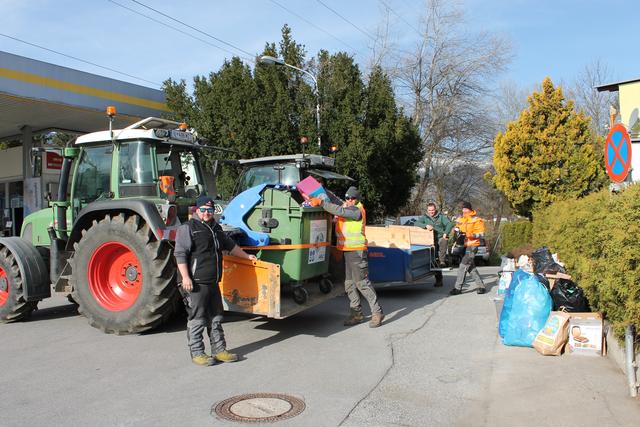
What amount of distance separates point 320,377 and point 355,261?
2.39 m

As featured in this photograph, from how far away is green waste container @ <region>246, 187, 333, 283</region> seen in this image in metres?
6.80

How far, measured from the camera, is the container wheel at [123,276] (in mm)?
6605

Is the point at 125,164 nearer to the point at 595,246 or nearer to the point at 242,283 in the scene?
the point at 242,283

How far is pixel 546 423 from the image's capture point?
4.09m

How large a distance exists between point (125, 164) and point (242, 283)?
8.08 ft

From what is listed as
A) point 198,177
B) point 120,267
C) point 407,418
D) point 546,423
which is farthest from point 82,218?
point 546,423

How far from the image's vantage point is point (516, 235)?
64.7ft

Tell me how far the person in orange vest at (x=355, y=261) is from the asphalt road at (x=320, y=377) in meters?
0.21

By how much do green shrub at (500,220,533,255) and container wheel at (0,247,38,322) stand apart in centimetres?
1552

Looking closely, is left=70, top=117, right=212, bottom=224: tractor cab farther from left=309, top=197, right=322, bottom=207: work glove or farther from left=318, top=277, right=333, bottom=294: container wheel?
left=318, top=277, right=333, bottom=294: container wheel

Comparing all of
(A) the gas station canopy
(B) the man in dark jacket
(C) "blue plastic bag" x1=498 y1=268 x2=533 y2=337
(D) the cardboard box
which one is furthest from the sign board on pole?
(A) the gas station canopy

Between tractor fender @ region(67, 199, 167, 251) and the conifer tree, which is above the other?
the conifer tree

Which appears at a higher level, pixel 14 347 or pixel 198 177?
pixel 198 177

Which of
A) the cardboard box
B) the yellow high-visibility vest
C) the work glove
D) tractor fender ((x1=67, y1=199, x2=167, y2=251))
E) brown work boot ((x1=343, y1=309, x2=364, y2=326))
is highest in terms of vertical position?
the work glove
